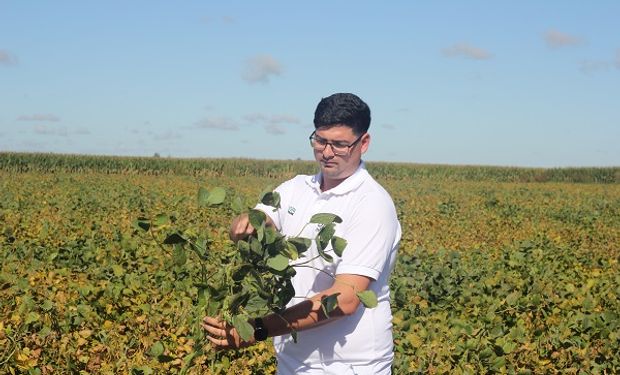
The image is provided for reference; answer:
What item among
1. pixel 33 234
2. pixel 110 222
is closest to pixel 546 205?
pixel 110 222

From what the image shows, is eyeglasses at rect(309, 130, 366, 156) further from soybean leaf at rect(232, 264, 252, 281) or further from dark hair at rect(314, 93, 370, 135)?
soybean leaf at rect(232, 264, 252, 281)

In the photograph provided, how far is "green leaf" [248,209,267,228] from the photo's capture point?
2.38m

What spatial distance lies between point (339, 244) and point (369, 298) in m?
0.20

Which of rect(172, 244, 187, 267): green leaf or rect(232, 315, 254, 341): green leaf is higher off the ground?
rect(172, 244, 187, 267): green leaf

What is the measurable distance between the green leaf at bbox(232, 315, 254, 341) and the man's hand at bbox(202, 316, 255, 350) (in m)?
0.13

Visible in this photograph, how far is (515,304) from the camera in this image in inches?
221

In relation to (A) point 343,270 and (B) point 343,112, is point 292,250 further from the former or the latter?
(B) point 343,112

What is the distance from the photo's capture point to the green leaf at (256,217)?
238 cm

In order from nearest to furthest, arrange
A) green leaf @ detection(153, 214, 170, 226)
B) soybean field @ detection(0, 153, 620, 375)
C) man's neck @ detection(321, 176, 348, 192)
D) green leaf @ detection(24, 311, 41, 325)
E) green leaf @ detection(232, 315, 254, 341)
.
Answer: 1. green leaf @ detection(232, 315, 254, 341)
2. green leaf @ detection(153, 214, 170, 226)
3. man's neck @ detection(321, 176, 348, 192)
4. soybean field @ detection(0, 153, 620, 375)
5. green leaf @ detection(24, 311, 41, 325)

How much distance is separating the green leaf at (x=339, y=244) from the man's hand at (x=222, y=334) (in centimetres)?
42

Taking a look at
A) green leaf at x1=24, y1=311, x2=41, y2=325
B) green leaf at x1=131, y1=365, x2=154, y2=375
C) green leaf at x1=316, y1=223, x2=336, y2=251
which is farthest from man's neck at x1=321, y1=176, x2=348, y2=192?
green leaf at x1=24, y1=311, x2=41, y2=325

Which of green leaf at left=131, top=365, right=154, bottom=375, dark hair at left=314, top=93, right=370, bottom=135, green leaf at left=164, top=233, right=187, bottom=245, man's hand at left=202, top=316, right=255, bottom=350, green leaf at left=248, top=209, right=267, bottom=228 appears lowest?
green leaf at left=131, top=365, right=154, bottom=375

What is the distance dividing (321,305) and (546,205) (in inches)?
831

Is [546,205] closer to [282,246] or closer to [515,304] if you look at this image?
[515,304]
